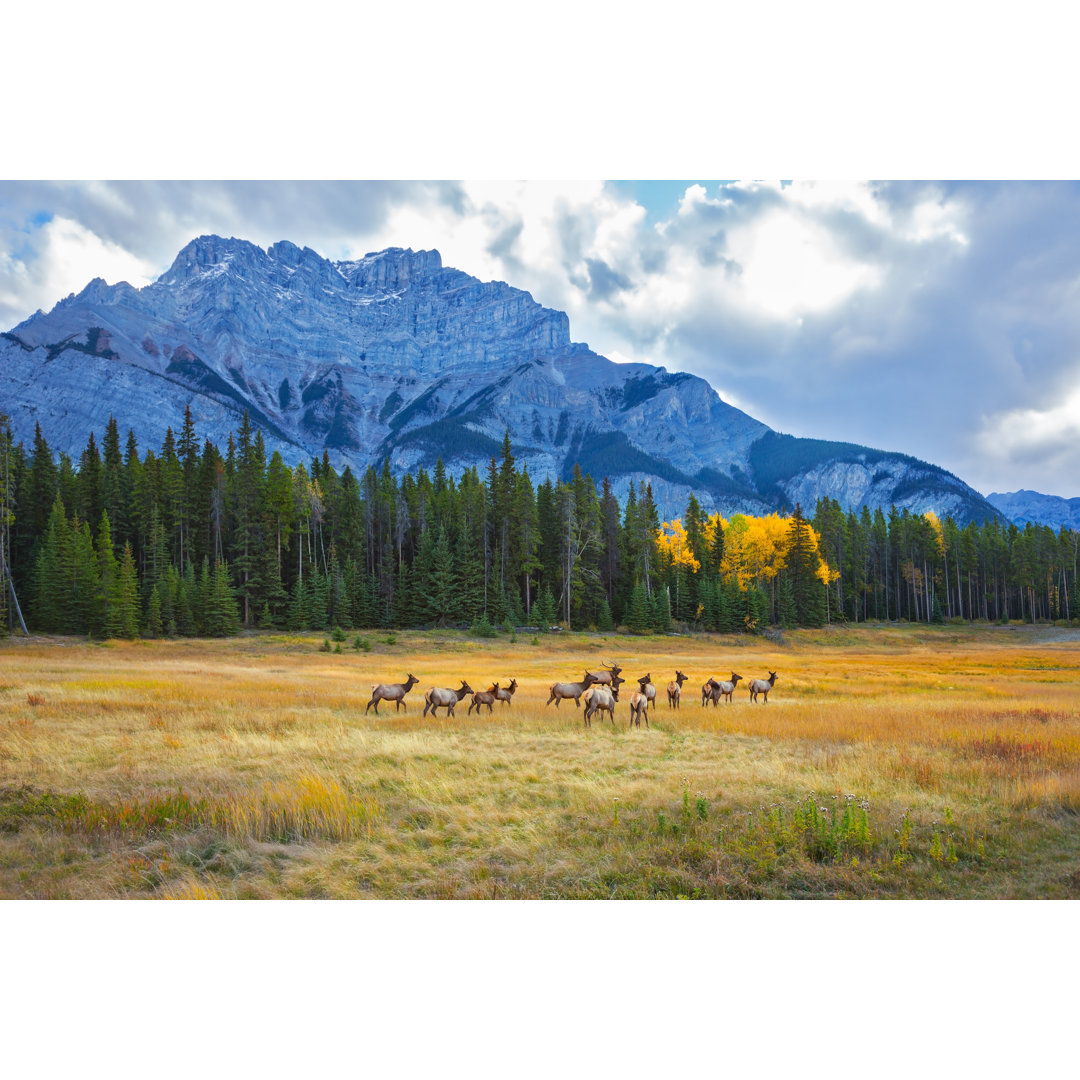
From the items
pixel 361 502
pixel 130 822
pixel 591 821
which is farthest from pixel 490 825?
pixel 361 502

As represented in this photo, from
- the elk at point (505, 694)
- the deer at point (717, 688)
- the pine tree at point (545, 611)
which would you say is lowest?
the deer at point (717, 688)

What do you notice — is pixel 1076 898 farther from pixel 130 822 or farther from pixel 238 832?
pixel 130 822

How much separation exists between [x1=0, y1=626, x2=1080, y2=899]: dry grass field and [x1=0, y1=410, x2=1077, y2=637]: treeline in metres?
29.4

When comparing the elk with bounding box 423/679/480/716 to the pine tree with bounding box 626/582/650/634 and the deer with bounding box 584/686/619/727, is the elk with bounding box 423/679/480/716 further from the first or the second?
the pine tree with bounding box 626/582/650/634

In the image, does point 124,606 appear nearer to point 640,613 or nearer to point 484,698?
point 484,698

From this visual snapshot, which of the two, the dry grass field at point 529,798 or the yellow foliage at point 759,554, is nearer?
the dry grass field at point 529,798

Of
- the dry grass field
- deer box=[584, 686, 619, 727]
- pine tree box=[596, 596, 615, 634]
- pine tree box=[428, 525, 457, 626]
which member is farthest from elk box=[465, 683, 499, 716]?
pine tree box=[596, 596, 615, 634]

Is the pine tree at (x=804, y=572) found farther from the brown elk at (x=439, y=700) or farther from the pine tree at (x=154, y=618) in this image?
the pine tree at (x=154, y=618)

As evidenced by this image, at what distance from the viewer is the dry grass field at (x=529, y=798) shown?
19.1 ft

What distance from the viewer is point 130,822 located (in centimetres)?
694

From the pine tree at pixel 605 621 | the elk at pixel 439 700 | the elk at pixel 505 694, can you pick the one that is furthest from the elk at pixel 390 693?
the pine tree at pixel 605 621

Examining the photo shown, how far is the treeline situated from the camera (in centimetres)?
4278

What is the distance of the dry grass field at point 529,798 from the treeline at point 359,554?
29.4 metres

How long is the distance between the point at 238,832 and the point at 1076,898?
375 inches
